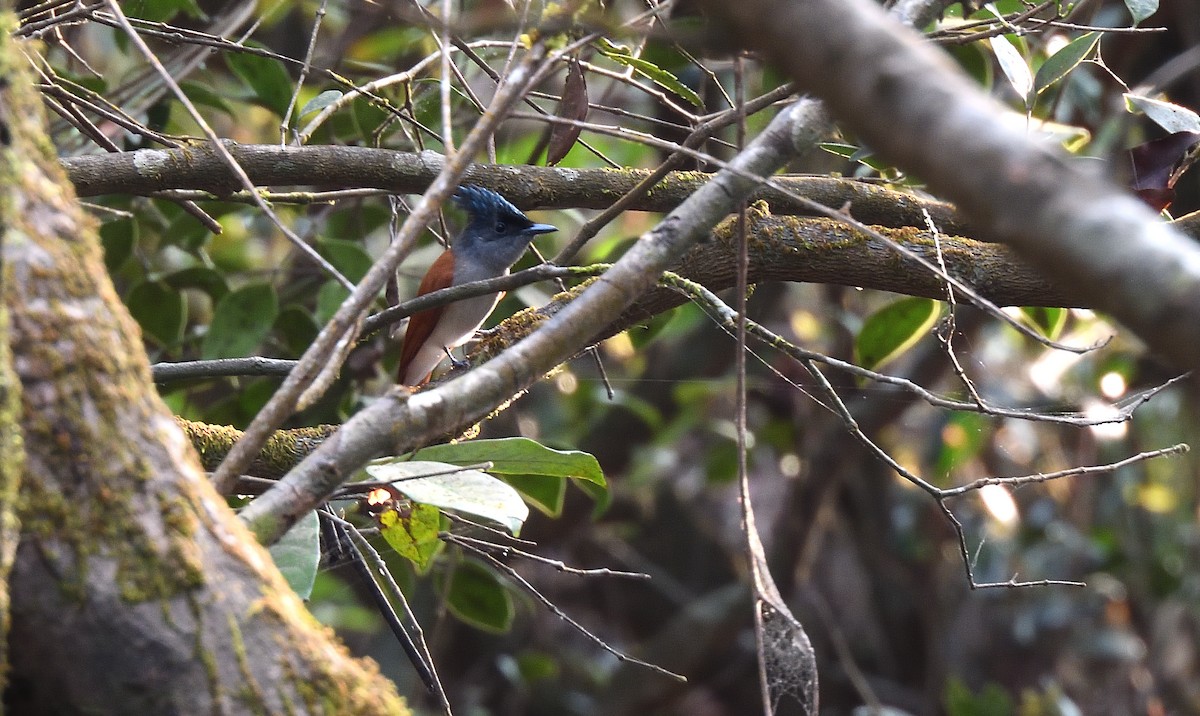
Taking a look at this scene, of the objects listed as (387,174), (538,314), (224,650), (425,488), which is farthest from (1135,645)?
(224,650)

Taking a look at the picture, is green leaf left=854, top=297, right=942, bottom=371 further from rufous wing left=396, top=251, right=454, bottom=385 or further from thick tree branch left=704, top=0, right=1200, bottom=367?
thick tree branch left=704, top=0, right=1200, bottom=367

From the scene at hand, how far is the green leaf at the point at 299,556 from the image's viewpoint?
157 centimetres

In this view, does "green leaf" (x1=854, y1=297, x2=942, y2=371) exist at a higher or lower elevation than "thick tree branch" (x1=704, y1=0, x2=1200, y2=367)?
lower

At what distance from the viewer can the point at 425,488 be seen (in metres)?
1.68

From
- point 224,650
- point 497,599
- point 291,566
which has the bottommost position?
point 497,599

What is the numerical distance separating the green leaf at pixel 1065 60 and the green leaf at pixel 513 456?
1530 mm

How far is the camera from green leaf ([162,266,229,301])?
3.68 m

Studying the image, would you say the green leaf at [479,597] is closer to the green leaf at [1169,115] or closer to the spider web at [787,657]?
the spider web at [787,657]

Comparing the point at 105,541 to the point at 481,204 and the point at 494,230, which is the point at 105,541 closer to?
the point at 481,204

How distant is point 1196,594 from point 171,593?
6.29 meters

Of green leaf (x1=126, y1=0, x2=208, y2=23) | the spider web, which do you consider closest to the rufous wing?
green leaf (x1=126, y1=0, x2=208, y2=23)

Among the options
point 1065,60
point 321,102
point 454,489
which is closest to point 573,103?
point 321,102

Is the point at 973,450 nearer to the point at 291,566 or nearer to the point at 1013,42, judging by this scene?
the point at 1013,42

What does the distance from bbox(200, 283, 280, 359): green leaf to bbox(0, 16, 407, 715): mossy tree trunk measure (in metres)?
2.24
